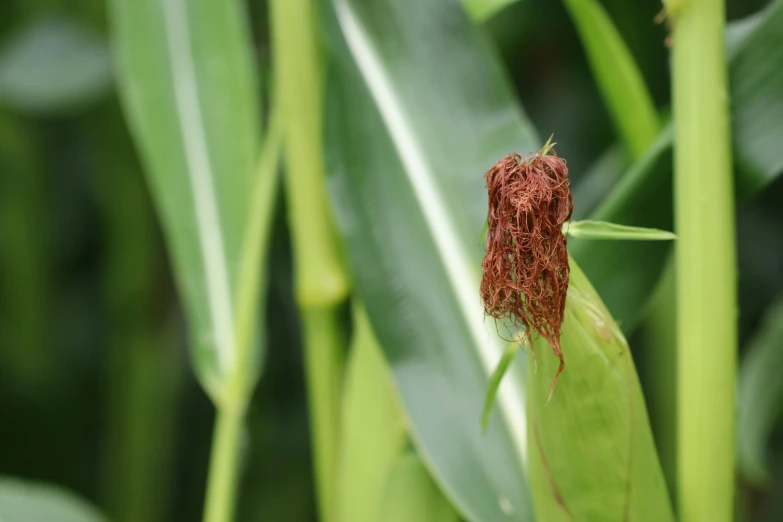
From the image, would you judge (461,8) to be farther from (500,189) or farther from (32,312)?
(32,312)

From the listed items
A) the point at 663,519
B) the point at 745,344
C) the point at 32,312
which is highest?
the point at 663,519

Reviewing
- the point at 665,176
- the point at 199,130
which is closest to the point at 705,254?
the point at 665,176

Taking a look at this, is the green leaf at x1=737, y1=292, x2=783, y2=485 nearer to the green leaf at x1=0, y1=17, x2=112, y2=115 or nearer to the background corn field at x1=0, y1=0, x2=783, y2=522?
the background corn field at x1=0, y1=0, x2=783, y2=522

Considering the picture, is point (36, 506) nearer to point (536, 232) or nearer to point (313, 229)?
point (313, 229)

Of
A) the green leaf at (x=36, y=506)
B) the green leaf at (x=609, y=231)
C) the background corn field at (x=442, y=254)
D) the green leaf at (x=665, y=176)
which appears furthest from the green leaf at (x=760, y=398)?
the green leaf at (x=36, y=506)

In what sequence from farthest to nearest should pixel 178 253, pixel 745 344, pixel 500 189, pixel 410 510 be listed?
pixel 745 344
pixel 178 253
pixel 410 510
pixel 500 189

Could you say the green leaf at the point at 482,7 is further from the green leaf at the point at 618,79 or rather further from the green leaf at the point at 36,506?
the green leaf at the point at 36,506

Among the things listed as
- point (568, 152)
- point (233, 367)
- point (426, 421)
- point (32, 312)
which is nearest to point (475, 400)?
point (426, 421)
